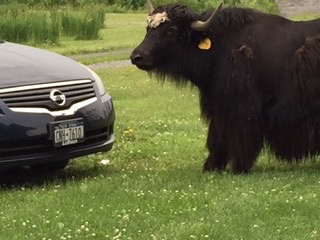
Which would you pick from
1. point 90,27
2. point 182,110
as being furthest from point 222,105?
point 90,27

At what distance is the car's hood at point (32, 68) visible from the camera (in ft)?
25.2

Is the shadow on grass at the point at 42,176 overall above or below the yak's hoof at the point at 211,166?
below

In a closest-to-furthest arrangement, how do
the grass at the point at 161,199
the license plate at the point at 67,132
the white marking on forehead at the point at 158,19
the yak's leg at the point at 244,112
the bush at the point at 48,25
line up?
the grass at the point at 161,199, the license plate at the point at 67,132, the yak's leg at the point at 244,112, the white marking on forehead at the point at 158,19, the bush at the point at 48,25

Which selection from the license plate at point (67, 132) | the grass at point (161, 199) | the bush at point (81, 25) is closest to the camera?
the grass at point (161, 199)

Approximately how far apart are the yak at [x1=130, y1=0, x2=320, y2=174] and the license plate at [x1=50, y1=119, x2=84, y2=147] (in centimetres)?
103

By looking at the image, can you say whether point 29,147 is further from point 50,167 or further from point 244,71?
point 244,71

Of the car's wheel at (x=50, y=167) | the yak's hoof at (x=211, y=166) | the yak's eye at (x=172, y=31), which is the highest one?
the yak's eye at (x=172, y=31)

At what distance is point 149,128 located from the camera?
11.5m

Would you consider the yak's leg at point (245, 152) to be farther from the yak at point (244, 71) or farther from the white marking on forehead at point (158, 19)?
the white marking on forehead at point (158, 19)

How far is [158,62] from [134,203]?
2068mm

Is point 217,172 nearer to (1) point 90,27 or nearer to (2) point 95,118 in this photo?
(2) point 95,118

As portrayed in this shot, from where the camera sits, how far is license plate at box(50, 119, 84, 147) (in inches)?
298

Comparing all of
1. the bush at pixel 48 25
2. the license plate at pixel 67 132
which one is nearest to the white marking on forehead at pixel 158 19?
the license plate at pixel 67 132

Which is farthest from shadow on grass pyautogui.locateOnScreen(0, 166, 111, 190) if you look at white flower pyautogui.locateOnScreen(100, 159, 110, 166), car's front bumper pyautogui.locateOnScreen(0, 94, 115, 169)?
car's front bumper pyautogui.locateOnScreen(0, 94, 115, 169)
